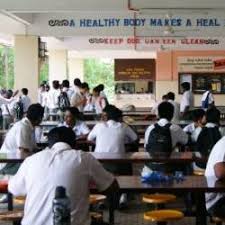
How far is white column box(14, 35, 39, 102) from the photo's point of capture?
1494 centimetres

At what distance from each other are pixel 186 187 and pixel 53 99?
34.9ft

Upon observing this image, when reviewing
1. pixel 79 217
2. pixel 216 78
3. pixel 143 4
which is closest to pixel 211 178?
pixel 79 217

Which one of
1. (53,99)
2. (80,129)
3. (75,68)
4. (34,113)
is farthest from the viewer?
(75,68)

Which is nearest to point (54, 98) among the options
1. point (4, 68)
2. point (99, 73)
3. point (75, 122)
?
point (75, 122)

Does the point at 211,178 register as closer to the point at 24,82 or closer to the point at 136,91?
the point at 24,82

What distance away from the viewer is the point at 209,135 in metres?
7.60

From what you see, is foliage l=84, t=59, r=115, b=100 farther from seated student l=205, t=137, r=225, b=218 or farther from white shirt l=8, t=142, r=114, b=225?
white shirt l=8, t=142, r=114, b=225

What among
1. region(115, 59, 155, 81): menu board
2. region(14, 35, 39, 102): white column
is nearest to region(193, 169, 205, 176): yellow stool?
region(14, 35, 39, 102): white column

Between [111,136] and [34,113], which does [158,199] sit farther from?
[111,136]

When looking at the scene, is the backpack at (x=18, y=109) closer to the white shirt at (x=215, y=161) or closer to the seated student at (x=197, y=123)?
the seated student at (x=197, y=123)

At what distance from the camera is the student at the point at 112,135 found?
7.79 m

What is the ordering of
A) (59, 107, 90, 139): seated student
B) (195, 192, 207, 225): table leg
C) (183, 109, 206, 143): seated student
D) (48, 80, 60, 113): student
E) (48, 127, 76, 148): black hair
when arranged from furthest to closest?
(48, 80, 60, 113): student → (59, 107, 90, 139): seated student → (183, 109, 206, 143): seated student → (195, 192, 207, 225): table leg → (48, 127, 76, 148): black hair

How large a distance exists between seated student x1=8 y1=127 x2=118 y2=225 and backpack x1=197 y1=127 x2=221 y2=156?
365 centimetres

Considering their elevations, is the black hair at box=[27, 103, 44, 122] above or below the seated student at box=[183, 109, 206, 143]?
above
